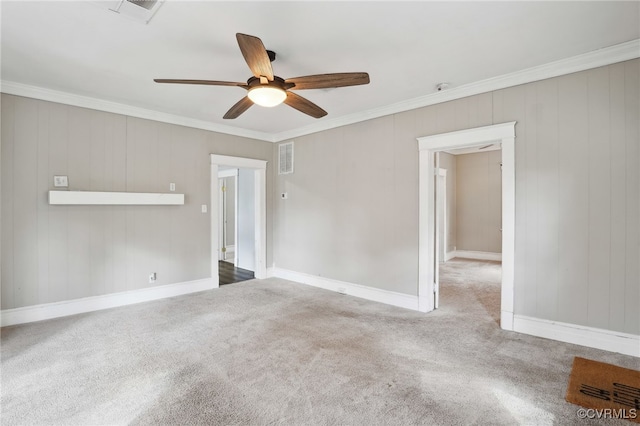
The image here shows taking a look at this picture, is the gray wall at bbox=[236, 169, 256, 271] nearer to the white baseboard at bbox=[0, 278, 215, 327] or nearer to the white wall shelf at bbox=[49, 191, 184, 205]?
the white baseboard at bbox=[0, 278, 215, 327]

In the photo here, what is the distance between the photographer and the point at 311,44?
8.48 ft

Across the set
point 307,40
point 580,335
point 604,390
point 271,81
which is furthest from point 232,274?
point 604,390

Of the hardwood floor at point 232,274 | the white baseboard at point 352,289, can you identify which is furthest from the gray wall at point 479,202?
the hardwood floor at point 232,274

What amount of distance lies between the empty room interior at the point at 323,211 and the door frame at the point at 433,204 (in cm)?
2

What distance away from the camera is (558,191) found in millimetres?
2990

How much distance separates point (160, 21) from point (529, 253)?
391 centimetres

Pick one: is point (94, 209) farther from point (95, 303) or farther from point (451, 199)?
point (451, 199)

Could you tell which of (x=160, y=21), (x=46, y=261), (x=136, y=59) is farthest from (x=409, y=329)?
(x=46, y=261)

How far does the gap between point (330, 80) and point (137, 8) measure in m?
1.42

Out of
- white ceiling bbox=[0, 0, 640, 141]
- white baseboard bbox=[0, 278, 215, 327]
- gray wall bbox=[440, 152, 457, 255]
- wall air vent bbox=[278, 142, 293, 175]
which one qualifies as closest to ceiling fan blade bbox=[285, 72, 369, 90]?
white ceiling bbox=[0, 0, 640, 141]

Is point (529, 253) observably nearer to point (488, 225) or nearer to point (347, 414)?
point (347, 414)

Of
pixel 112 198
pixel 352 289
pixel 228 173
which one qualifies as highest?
pixel 228 173

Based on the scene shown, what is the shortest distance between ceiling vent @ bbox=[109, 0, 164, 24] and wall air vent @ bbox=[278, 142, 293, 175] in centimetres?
345

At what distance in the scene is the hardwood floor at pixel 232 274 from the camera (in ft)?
18.3
